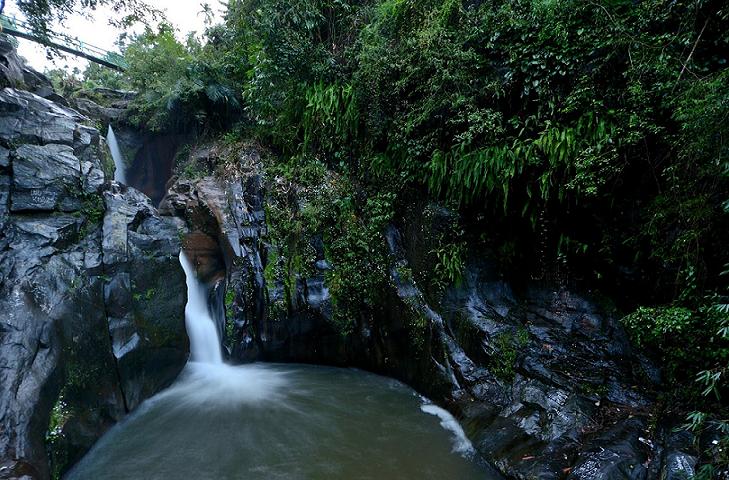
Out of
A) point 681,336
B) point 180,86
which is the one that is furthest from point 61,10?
point 681,336

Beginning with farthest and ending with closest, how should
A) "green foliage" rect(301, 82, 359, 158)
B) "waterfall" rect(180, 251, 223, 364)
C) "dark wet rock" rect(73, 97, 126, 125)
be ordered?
"dark wet rock" rect(73, 97, 126, 125), "green foliage" rect(301, 82, 359, 158), "waterfall" rect(180, 251, 223, 364)

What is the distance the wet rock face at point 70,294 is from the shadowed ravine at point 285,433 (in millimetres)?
462

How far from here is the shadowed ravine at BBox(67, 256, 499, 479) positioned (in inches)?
159

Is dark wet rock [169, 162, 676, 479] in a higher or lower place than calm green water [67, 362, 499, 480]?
higher

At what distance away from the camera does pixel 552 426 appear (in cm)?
405

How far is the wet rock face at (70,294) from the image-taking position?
3.98m

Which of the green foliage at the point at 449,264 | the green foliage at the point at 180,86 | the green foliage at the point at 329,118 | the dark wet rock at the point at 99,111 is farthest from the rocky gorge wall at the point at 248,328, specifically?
the dark wet rock at the point at 99,111

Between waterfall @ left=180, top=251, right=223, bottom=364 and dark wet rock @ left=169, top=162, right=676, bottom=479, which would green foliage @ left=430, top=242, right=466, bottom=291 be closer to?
dark wet rock @ left=169, top=162, right=676, bottom=479

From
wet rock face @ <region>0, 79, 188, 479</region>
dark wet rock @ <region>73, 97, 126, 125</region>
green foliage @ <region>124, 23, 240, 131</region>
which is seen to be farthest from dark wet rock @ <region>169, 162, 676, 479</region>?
dark wet rock @ <region>73, 97, 126, 125</region>

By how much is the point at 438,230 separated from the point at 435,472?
3.39m

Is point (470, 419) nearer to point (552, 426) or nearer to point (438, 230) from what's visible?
point (552, 426)

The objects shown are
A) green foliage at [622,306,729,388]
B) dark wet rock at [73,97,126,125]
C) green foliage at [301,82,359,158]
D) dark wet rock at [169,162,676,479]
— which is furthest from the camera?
dark wet rock at [73,97,126,125]

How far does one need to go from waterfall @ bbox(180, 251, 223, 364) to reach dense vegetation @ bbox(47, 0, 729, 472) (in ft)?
6.42

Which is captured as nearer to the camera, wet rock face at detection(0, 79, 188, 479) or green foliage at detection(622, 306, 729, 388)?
green foliage at detection(622, 306, 729, 388)
